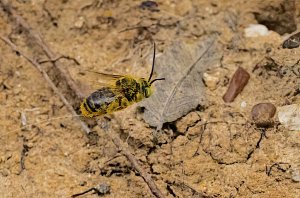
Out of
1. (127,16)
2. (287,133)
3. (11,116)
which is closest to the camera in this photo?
(287,133)

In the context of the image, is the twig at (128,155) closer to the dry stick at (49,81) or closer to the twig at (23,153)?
the dry stick at (49,81)

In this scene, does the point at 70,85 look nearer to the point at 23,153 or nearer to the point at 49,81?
the point at 49,81

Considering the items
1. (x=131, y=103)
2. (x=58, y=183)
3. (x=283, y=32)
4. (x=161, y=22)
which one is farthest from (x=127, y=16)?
(x=58, y=183)

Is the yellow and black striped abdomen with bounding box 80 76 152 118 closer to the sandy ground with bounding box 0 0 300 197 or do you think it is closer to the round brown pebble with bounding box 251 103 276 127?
the sandy ground with bounding box 0 0 300 197

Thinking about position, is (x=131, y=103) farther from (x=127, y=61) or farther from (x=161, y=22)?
(x=161, y=22)

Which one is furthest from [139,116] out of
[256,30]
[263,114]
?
[256,30]

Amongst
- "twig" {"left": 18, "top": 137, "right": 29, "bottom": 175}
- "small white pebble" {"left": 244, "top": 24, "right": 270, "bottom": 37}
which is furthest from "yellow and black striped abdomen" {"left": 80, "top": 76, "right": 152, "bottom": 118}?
"small white pebble" {"left": 244, "top": 24, "right": 270, "bottom": 37}

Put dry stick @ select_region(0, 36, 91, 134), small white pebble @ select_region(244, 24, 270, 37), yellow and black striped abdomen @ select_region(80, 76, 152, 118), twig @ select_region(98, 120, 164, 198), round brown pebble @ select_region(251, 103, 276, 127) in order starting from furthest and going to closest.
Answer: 1. small white pebble @ select_region(244, 24, 270, 37)
2. dry stick @ select_region(0, 36, 91, 134)
3. yellow and black striped abdomen @ select_region(80, 76, 152, 118)
4. round brown pebble @ select_region(251, 103, 276, 127)
5. twig @ select_region(98, 120, 164, 198)
